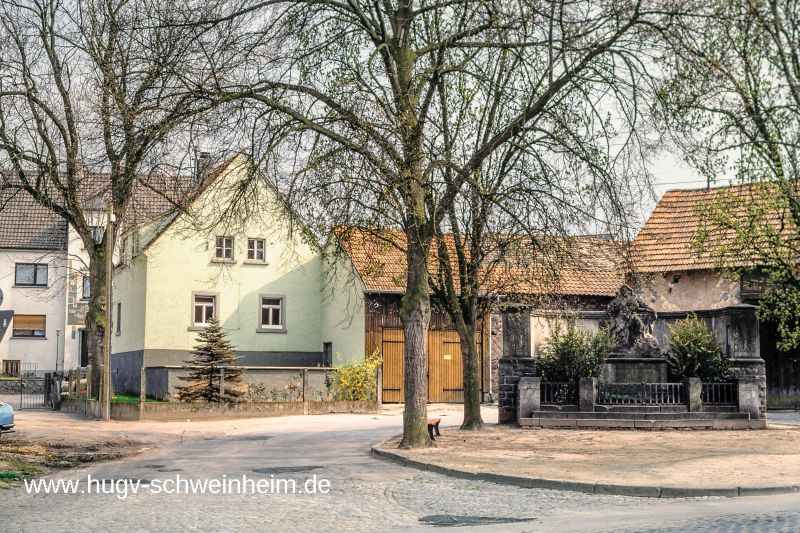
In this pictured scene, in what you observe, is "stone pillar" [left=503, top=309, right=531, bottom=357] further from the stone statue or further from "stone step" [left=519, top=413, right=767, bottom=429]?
the stone statue

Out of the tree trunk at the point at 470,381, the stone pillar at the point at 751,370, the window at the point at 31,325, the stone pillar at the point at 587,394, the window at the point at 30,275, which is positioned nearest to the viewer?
the tree trunk at the point at 470,381

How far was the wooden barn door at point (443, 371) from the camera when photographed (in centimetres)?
3650

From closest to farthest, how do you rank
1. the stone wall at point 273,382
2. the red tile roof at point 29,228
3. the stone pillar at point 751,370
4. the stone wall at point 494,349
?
the stone pillar at point 751,370, the stone wall at point 273,382, the stone wall at point 494,349, the red tile roof at point 29,228

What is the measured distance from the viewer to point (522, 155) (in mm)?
19703

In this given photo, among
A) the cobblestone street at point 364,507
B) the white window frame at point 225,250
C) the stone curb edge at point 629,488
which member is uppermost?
the white window frame at point 225,250

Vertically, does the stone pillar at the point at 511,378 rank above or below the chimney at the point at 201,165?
below

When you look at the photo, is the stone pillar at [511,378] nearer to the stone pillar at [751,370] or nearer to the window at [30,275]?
the stone pillar at [751,370]

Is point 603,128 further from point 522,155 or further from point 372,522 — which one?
point 372,522

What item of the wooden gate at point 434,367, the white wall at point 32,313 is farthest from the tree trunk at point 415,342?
the white wall at point 32,313

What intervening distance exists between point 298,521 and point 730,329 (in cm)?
1580

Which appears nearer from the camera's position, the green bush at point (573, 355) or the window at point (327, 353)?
the green bush at point (573, 355)

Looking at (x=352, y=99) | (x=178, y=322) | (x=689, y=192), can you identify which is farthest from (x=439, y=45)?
(x=178, y=322)

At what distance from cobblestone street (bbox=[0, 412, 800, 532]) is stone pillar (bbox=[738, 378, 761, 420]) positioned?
33.6 ft

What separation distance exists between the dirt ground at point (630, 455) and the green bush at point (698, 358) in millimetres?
1755
